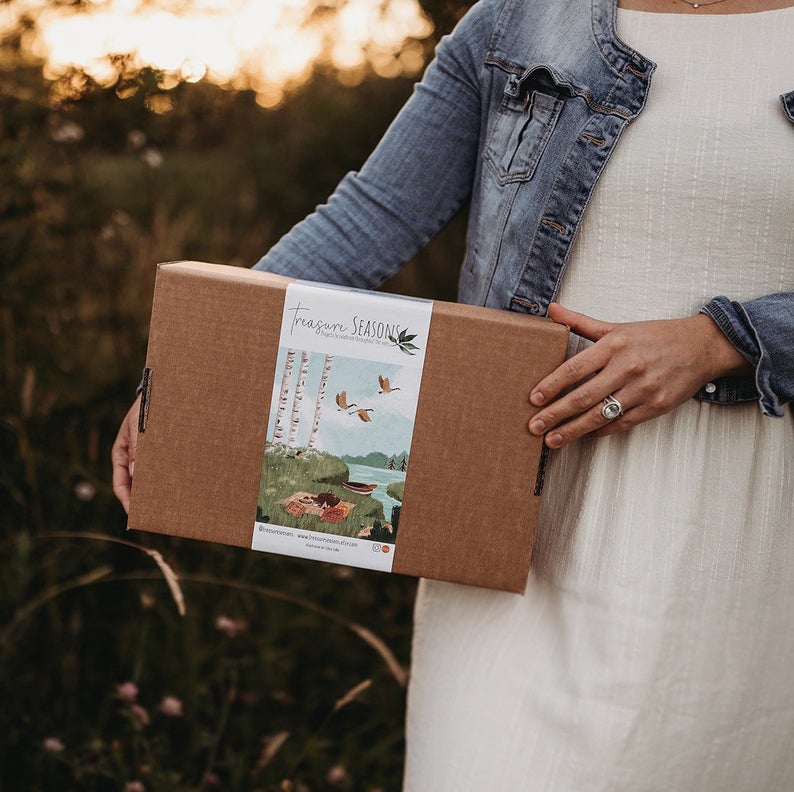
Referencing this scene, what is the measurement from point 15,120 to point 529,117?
1.36 meters

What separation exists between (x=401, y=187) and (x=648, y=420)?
507 mm

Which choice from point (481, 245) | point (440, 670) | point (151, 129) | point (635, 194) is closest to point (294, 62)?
point (151, 129)

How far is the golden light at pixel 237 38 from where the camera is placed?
1.83 metres

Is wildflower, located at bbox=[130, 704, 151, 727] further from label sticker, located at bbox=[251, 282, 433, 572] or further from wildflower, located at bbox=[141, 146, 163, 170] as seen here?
wildflower, located at bbox=[141, 146, 163, 170]

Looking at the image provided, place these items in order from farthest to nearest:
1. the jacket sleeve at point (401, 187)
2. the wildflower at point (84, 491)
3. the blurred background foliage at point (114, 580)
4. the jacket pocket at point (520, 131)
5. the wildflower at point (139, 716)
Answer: the wildflower at point (84, 491) → the blurred background foliage at point (114, 580) → the wildflower at point (139, 716) → the jacket sleeve at point (401, 187) → the jacket pocket at point (520, 131)

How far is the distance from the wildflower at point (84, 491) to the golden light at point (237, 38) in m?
0.87

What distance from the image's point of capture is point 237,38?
7.37 feet

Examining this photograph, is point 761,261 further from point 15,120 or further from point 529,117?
point 15,120

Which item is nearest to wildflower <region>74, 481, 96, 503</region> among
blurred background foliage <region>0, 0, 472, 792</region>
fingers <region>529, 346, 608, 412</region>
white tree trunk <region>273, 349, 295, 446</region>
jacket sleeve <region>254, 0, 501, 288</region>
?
blurred background foliage <region>0, 0, 472, 792</region>

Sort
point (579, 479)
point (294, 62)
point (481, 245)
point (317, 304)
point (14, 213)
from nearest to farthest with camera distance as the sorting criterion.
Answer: point (317, 304), point (579, 479), point (481, 245), point (14, 213), point (294, 62)

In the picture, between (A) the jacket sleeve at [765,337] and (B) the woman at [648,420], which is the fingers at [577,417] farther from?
(A) the jacket sleeve at [765,337]

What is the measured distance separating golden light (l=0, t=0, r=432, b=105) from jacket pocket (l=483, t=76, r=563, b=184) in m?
0.79

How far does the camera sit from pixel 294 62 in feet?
8.90

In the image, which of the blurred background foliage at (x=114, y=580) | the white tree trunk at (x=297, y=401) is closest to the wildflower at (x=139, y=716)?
the blurred background foliage at (x=114, y=580)
